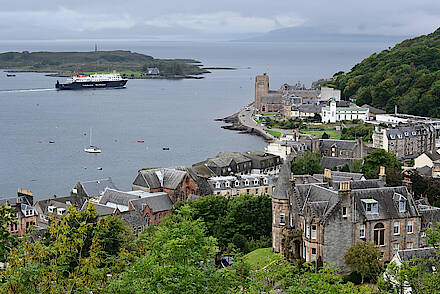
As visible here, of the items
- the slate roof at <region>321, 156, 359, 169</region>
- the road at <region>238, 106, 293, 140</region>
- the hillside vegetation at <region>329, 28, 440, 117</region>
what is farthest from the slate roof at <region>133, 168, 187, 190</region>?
the hillside vegetation at <region>329, 28, 440, 117</region>

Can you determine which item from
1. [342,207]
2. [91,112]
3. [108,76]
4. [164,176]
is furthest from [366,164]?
[108,76]

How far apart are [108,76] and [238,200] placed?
146m

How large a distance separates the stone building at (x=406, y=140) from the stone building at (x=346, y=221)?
3530 centimetres

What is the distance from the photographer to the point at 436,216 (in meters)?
29.1

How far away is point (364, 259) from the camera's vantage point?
81.6 ft

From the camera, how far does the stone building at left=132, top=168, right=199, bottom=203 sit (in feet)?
137

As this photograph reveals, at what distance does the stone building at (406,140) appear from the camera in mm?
62906

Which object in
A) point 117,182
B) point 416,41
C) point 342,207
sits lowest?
point 117,182

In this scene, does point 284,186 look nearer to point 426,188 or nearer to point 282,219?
point 282,219

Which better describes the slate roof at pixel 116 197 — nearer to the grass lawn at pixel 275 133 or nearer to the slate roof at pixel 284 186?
the slate roof at pixel 284 186

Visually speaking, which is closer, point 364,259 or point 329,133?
point 364,259

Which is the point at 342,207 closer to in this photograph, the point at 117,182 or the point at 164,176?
the point at 164,176

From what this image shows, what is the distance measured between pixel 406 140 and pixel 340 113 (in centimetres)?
2898

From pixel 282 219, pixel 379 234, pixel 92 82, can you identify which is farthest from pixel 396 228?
pixel 92 82
